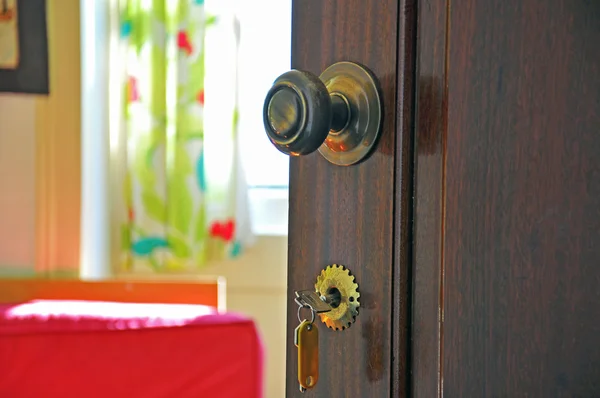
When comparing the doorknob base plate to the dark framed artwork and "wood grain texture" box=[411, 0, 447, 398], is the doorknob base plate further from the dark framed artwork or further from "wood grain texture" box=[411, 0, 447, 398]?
the dark framed artwork

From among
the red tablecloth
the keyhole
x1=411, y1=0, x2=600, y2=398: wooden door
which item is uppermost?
x1=411, y1=0, x2=600, y2=398: wooden door

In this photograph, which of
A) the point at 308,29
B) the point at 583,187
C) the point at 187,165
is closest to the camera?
the point at 583,187

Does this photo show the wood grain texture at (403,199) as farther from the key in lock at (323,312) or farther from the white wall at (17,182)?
the white wall at (17,182)

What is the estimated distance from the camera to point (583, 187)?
0.30m

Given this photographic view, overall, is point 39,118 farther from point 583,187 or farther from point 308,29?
point 583,187

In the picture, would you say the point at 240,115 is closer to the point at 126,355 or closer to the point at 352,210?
the point at 126,355

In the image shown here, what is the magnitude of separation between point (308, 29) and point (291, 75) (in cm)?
6

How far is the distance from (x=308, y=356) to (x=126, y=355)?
1.10 metres

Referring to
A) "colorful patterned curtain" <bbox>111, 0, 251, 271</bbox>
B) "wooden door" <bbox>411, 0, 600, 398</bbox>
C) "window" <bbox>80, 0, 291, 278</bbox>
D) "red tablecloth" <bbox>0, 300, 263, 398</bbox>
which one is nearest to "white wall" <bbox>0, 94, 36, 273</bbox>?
"window" <bbox>80, 0, 291, 278</bbox>

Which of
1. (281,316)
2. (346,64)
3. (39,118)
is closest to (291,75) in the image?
(346,64)

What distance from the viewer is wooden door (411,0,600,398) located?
30cm

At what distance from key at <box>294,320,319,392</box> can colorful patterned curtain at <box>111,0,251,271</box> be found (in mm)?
1459

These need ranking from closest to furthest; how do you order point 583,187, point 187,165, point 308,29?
point 583,187, point 308,29, point 187,165

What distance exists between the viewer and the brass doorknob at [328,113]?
0.34 meters
